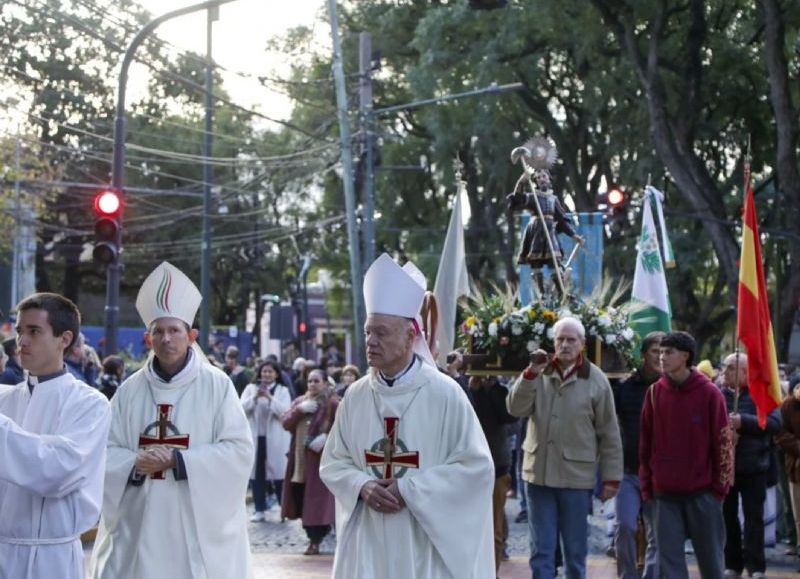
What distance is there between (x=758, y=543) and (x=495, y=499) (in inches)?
90.0

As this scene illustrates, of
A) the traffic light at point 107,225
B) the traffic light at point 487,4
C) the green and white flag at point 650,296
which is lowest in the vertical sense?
the green and white flag at point 650,296

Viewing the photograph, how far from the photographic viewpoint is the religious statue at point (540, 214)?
12.6 meters

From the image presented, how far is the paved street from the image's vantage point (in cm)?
1327

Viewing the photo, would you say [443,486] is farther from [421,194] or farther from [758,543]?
[421,194]

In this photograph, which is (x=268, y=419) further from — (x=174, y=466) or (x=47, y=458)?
(x=47, y=458)

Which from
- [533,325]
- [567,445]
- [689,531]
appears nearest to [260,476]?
[533,325]

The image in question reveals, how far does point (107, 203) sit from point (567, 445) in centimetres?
779

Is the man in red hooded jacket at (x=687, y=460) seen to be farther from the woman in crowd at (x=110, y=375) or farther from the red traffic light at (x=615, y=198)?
the red traffic light at (x=615, y=198)

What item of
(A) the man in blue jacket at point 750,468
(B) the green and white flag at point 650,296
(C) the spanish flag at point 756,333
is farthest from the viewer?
(B) the green and white flag at point 650,296

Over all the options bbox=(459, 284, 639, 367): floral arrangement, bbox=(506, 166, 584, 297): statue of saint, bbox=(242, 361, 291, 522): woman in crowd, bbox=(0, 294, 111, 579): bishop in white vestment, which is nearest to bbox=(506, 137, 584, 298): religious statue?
bbox=(506, 166, 584, 297): statue of saint

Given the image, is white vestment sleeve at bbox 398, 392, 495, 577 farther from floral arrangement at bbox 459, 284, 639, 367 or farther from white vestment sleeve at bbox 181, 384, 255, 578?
floral arrangement at bbox 459, 284, 639, 367

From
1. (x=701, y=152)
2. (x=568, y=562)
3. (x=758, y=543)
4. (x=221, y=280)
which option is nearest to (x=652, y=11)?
(x=701, y=152)

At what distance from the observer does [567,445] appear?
407 inches

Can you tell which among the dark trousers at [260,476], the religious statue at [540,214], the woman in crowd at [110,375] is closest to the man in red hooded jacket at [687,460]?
the religious statue at [540,214]
